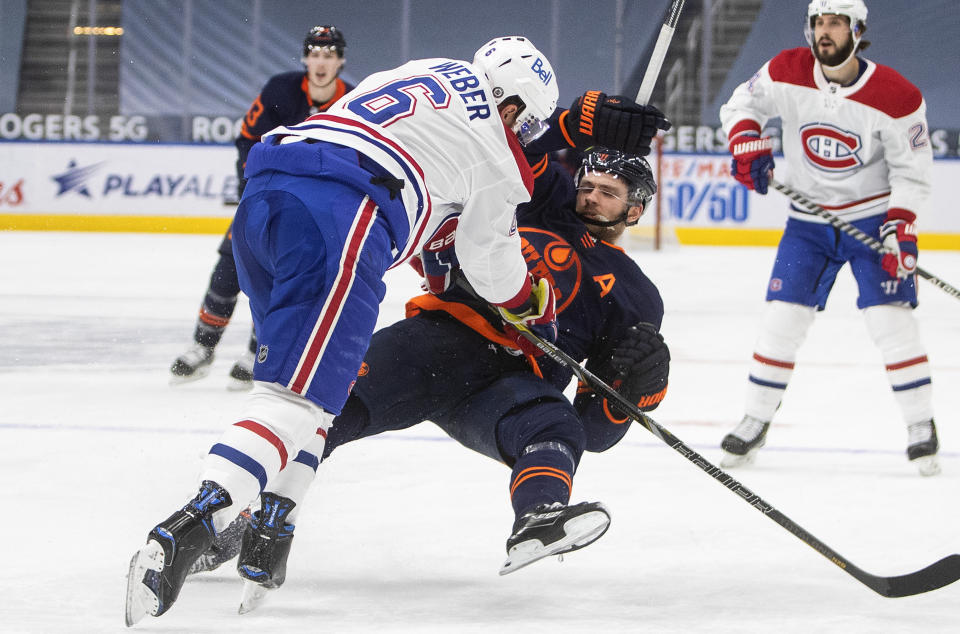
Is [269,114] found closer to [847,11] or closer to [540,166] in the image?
[847,11]

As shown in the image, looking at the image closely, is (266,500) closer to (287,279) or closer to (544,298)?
(287,279)

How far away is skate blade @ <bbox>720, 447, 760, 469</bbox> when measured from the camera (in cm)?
304

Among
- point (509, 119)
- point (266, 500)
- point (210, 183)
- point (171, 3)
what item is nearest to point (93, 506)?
point (266, 500)

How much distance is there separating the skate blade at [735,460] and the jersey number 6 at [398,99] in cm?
150

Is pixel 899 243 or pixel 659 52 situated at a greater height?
pixel 659 52

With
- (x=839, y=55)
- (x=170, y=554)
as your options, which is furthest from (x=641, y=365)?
(x=839, y=55)

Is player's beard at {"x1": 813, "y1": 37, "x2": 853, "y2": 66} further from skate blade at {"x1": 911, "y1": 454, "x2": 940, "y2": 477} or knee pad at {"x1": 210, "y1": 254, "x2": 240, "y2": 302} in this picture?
knee pad at {"x1": 210, "y1": 254, "x2": 240, "y2": 302}

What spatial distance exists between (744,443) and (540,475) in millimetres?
1315

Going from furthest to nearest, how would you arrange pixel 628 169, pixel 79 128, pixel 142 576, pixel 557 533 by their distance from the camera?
pixel 79 128
pixel 628 169
pixel 557 533
pixel 142 576

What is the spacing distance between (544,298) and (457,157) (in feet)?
1.00

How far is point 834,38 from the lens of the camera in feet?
10.3

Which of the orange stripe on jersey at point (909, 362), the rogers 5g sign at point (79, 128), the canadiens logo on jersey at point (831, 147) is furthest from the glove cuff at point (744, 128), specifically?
the rogers 5g sign at point (79, 128)

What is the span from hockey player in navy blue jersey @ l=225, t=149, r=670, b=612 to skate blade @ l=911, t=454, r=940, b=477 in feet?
3.40

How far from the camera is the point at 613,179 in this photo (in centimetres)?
234
